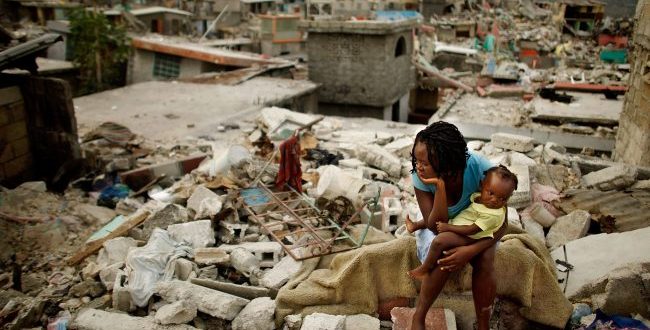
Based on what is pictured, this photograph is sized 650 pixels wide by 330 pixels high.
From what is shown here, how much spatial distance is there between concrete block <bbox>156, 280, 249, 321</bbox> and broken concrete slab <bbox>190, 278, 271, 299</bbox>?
0.57ft

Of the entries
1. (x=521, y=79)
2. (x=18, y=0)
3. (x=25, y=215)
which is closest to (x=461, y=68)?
(x=521, y=79)

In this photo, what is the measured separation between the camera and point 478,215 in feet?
9.60

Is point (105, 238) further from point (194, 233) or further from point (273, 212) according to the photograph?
point (273, 212)

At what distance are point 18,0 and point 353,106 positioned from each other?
20.7 metres

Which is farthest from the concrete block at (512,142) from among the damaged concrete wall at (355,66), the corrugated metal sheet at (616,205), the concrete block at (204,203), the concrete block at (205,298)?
the damaged concrete wall at (355,66)

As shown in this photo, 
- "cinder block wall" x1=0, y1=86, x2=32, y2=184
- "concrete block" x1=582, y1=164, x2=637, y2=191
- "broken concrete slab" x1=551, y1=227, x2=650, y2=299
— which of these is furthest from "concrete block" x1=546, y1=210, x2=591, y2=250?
"cinder block wall" x1=0, y1=86, x2=32, y2=184

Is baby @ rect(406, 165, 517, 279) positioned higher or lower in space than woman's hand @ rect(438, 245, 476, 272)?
higher

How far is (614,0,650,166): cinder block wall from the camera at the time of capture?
6902 mm

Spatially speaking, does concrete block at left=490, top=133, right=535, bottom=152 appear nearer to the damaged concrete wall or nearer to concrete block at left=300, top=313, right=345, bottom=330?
concrete block at left=300, top=313, right=345, bottom=330

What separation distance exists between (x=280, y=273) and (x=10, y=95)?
16.5ft

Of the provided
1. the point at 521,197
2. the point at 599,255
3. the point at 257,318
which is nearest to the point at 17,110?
the point at 257,318

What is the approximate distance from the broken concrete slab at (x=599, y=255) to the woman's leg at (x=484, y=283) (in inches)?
43.5

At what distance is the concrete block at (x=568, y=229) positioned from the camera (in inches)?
184

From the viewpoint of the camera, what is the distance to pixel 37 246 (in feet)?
18.2
